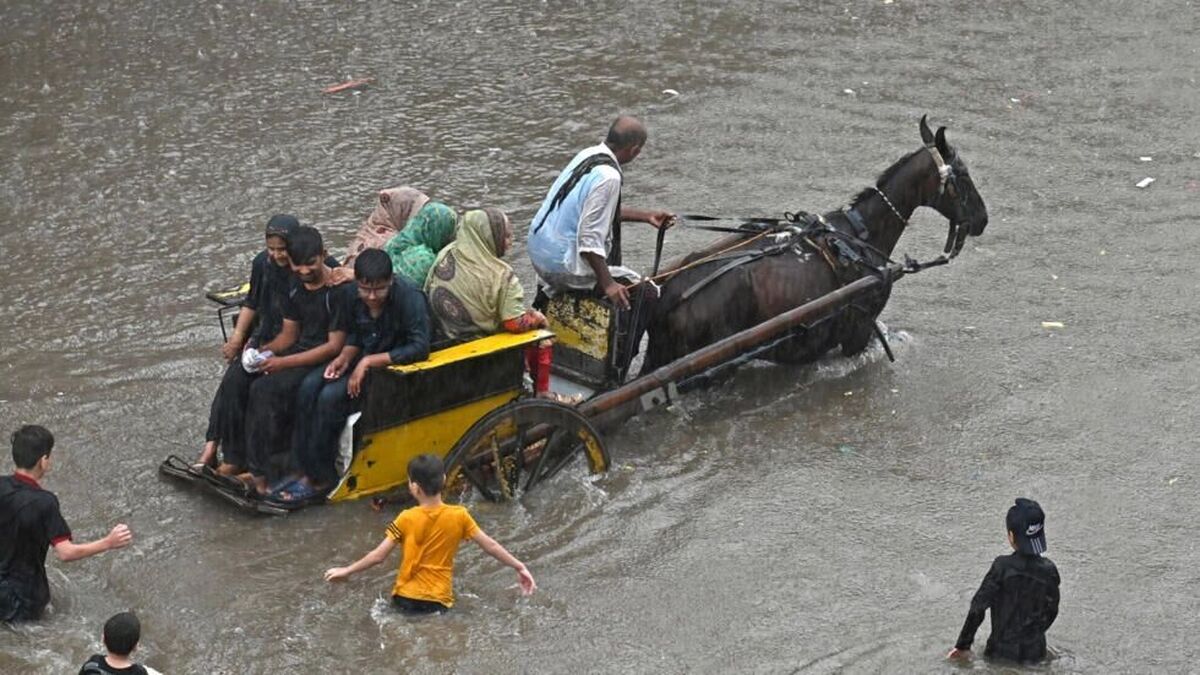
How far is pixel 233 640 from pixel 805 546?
2789mm

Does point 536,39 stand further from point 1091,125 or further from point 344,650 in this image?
point 344,650

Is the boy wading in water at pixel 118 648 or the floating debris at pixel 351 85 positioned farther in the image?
the floating debris at pixel 351 85

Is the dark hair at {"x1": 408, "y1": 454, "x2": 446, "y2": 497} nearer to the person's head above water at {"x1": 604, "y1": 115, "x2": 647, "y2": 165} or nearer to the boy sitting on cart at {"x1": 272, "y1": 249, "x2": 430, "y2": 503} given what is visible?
the boy sitting on cart at {"x1": 272, "y1": 249, "x2": 430, "y2": 503}

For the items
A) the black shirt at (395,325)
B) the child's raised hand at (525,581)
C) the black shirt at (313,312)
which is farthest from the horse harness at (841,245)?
the child's raised hand at (525,581)

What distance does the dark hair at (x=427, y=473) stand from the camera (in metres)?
6.57

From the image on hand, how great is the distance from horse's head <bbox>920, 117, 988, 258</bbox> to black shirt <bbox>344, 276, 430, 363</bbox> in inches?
147

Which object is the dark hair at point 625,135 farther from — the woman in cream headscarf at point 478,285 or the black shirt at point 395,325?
the black shirt at point 395,325

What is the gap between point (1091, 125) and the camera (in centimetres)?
1397

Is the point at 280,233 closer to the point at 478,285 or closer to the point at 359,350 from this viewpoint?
the point at 359,350

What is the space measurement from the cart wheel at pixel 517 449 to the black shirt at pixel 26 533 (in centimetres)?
186

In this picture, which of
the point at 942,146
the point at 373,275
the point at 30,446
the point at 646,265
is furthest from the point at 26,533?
the point at 942,146

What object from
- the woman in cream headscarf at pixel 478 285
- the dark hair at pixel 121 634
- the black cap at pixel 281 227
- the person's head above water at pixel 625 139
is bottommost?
the dark hair at pixel 121 634

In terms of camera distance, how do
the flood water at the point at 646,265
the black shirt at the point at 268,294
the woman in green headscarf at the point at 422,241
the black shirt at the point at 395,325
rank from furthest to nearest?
the woman in green headscarf at the point at 422,241 → the black shirt at the point at 268,294 → the black shirt at the point at 395,325 → the flood water at the point at 646,265

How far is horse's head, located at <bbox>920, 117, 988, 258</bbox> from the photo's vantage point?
31.9ft
